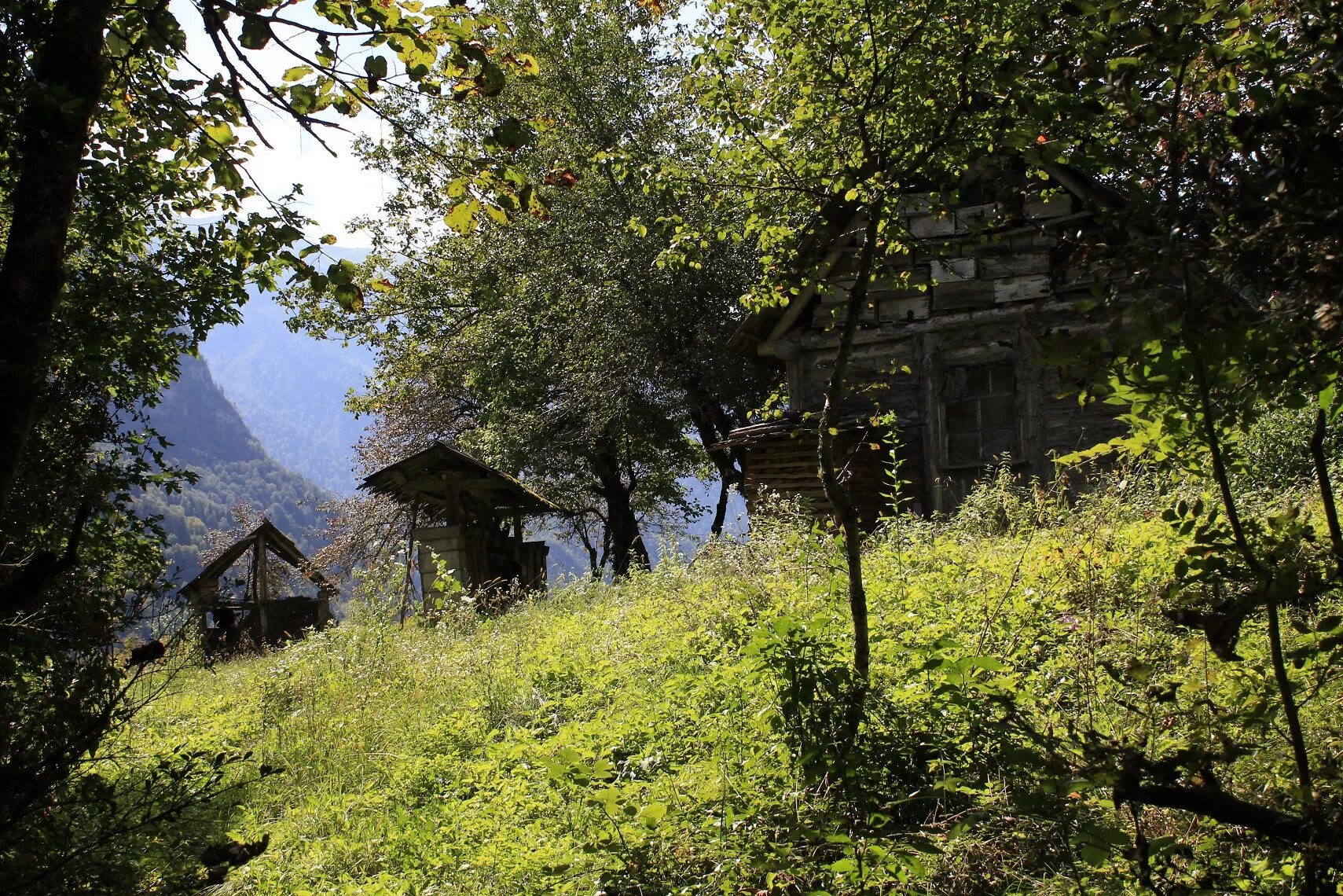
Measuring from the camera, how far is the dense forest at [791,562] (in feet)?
6.77

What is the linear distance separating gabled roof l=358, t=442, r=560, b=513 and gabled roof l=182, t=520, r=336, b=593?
7.54 meters

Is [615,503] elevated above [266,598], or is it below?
above

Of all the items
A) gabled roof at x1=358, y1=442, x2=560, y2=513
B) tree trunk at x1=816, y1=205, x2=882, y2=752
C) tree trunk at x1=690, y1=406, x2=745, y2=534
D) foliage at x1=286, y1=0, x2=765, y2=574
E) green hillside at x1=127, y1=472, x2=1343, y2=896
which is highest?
foliage at x1=286, y1=0, x2=765, y2=574

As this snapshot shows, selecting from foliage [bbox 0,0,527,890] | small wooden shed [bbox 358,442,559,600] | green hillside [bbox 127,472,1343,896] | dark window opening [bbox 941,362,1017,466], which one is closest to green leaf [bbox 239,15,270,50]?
foliage [bbox 0,0,527,890]

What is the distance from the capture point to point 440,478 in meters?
16.9

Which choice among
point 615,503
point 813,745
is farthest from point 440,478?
point 813,745

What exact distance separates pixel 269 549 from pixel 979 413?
21351mm

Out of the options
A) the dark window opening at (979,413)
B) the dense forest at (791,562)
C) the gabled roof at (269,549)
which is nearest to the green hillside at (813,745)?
the dense forest at (791,562)

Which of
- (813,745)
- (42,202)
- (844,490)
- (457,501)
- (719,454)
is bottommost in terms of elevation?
(813,745)

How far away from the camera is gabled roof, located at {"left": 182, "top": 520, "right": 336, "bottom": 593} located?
2419cm

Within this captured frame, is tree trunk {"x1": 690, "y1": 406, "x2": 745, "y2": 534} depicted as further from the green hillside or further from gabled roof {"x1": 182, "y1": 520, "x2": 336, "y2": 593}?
the green hillside

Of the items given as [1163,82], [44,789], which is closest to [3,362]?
[44,789]

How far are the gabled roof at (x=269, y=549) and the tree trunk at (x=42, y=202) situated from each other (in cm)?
2152

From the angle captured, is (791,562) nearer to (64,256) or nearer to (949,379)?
(64,256)
